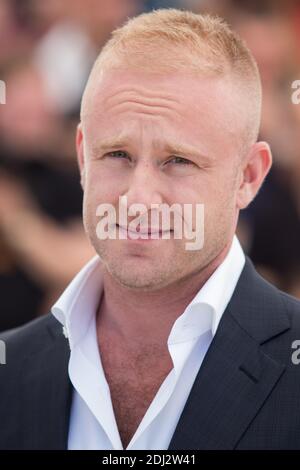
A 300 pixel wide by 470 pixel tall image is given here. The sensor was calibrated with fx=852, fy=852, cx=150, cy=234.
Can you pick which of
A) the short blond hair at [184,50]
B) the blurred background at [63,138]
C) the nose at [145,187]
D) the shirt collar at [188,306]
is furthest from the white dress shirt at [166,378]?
the blurred background at [63,138]

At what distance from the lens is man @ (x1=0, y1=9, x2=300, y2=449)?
5.67ft

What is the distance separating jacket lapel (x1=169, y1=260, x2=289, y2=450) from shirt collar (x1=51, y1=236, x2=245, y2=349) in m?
0.04

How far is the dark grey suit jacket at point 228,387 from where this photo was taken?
5.55 feet

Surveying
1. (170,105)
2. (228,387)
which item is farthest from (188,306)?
(170,105)

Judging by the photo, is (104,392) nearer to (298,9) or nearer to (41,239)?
(41,239)

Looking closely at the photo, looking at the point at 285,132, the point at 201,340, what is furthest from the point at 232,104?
the point at 285,132

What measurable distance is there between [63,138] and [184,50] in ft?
6.17

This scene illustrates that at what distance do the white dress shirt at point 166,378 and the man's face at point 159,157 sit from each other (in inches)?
3.2

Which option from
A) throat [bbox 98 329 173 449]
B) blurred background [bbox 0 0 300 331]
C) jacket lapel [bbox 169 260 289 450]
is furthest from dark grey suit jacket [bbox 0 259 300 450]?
blurred background [bbox 0 0 300 331]

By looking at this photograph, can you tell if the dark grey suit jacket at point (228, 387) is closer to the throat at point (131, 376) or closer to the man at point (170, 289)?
the man at point (170, 289)

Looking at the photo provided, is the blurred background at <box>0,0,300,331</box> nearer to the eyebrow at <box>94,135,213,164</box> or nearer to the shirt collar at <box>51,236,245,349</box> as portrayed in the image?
the shirt collar at <box>51,236,245,349</box>

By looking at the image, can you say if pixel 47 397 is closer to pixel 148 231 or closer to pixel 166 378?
pixel 166 378

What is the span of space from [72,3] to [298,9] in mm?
1089

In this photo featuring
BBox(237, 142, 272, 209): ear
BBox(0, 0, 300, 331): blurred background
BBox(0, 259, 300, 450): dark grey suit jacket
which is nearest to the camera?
BBox(0, 259, 300, 450): dark grey suit jacket
